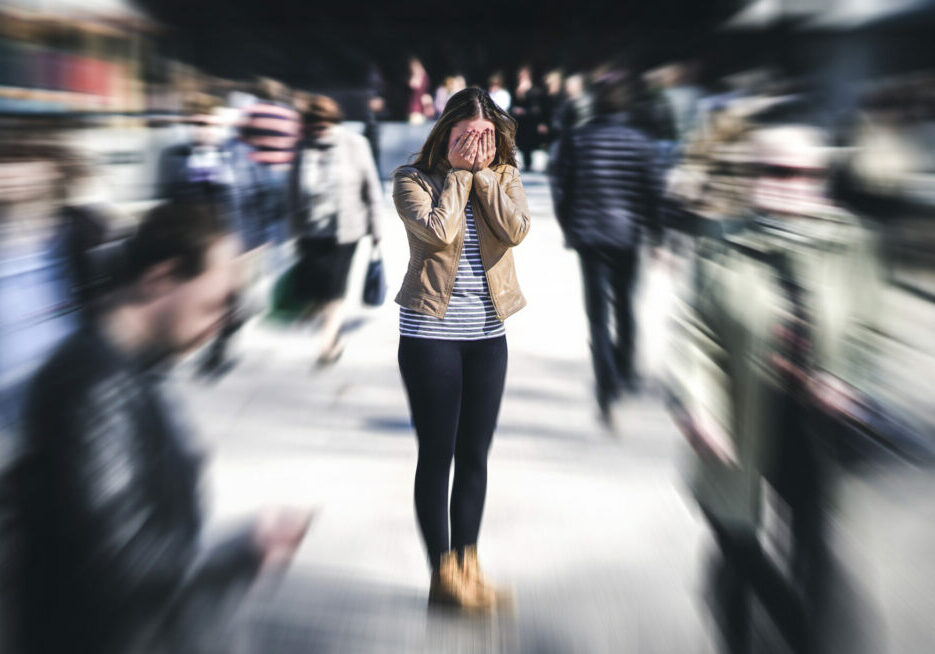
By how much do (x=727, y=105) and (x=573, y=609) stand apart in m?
2.70

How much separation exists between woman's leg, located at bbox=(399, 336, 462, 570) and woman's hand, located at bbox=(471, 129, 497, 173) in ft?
1.60

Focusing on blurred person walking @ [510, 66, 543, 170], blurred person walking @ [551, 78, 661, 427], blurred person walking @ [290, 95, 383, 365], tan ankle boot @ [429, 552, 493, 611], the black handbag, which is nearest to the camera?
tan ankle boot @ [429, 552, 493, 611]

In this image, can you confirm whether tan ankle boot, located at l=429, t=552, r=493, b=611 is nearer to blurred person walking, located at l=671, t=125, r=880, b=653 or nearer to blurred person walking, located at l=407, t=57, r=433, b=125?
→ blurred person walking, located at l=671, t=125, r=880, b=653

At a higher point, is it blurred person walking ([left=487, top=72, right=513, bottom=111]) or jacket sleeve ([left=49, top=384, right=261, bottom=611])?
blurred person walking ([left=487, top=72, right=513, bottom=111])

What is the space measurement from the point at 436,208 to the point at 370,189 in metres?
2.78

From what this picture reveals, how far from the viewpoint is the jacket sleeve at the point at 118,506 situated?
6.03ft

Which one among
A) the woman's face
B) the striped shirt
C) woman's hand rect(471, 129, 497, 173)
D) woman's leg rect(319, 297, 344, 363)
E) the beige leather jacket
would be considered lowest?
woman's leg rect(319, 297, 344, 363)

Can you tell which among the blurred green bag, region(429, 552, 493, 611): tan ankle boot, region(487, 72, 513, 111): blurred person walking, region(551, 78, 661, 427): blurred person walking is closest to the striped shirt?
region(429, 552, 493, 611): tan ankle boot

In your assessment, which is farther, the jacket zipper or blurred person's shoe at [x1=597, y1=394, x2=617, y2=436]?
blurred person's shoe at [x1=597, y1=394, x2=617, y2=436]

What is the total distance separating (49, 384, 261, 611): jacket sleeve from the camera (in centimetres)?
184

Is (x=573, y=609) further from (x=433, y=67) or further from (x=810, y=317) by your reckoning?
(x=433, y=67)

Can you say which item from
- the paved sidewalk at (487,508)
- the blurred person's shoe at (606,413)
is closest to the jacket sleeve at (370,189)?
the paved sidewalk at (487,508)

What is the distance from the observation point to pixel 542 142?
6.47 m

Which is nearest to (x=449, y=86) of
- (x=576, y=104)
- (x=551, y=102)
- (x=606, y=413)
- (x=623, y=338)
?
(x=551, y=102)
